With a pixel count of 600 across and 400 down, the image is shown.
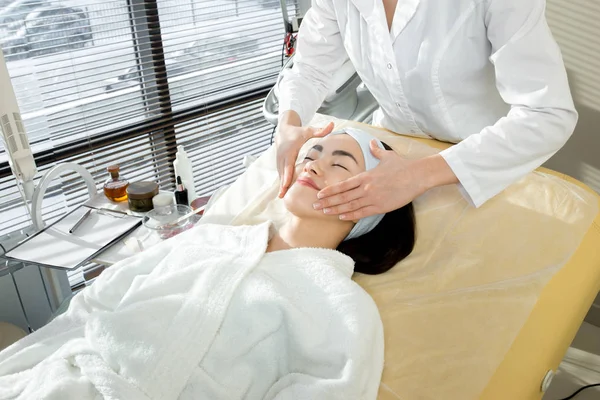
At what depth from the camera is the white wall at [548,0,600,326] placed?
177 centimetres

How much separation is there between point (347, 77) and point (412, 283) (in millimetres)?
996

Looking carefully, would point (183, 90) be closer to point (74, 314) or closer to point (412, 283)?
point (74, 314)

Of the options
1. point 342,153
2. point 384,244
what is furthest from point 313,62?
point 384,244

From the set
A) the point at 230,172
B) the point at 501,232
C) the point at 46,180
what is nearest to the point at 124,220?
the point at 46,180

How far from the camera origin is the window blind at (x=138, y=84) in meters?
2.26

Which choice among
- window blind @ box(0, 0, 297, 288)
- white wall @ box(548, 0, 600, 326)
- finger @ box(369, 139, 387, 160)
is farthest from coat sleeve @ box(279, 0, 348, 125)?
window blind @ box(0, 0, 297, 288)

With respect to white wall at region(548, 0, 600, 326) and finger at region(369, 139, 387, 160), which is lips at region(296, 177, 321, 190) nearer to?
finger at region(369, 139, 387, 160)

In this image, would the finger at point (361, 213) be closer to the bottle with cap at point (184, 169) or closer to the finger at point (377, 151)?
the finger at point (377, 151)

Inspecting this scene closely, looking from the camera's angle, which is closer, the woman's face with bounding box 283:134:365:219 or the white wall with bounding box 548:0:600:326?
the woman's face with bounding box 283:134:365:219

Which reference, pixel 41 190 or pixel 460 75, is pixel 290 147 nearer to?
pixel 460 75

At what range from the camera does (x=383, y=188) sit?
1.20 metres

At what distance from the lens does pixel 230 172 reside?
323 cm

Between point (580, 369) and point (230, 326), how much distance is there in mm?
1467

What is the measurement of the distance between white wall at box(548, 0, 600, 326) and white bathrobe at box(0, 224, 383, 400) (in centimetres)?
112
